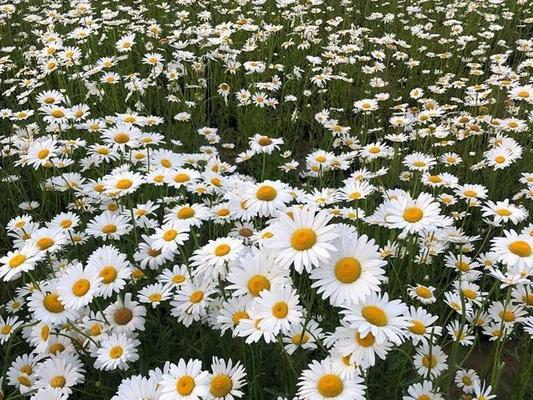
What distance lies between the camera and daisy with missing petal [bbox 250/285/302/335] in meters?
1.72

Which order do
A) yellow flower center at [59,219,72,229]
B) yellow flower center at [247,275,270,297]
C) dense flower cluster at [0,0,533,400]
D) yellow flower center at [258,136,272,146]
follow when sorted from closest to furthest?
dense flower cluster at [0,0,533,400] < yellow flower center at [247,275,270,297] < yellow flower center at [59,219,72,229] < yellow flower center at [258,136,272,146]

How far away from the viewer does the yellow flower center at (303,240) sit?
1692 millimetres

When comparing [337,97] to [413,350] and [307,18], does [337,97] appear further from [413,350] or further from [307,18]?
[413,350]

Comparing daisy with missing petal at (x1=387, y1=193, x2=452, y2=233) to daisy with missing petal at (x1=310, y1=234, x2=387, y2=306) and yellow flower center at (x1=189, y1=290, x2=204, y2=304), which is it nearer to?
daisy with missing petal at (x1=310, y1=234, x2=387, y2=306)

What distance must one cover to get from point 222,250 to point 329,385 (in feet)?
2.44

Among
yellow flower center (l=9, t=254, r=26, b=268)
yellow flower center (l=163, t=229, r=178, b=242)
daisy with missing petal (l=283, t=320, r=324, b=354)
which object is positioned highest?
yellow flower center (l=163, t=229, r=178, b=242)

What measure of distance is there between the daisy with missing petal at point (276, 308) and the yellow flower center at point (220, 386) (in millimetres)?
295

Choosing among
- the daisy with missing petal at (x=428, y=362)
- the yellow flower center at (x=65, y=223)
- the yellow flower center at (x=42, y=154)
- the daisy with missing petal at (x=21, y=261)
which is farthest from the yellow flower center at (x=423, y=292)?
the yellow flower center at (x=42, y=154)

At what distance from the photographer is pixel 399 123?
4477 mm

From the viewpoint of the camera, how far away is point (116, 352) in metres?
2.19

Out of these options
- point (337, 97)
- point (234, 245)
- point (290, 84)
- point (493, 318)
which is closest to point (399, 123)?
point (337, 97)

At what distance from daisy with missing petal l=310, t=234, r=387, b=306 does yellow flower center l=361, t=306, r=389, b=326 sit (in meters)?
0.06

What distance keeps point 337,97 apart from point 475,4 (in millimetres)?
2973

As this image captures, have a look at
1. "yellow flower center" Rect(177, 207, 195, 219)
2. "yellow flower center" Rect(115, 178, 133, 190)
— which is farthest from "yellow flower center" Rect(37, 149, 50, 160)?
"yellow flower center" Rect(177, 207, 195, 219)
